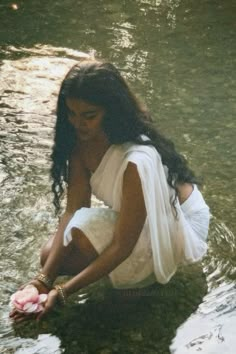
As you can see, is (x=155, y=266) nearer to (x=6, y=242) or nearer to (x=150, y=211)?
(x=150, y=211)

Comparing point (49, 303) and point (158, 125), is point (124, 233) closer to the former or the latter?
point (49, 303)

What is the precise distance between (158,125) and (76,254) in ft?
6.48

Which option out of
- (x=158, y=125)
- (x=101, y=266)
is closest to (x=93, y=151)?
(x=101, y=266)

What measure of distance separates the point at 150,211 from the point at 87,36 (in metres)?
4.22

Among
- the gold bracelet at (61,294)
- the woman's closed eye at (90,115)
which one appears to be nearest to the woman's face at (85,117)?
the woman's closed eye at (90,115)

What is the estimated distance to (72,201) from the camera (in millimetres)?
3203

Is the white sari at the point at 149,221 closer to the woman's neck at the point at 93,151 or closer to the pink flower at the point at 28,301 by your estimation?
the woman's neck at the point at 93,151

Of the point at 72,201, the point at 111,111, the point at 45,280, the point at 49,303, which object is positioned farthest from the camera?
the point at 72,201

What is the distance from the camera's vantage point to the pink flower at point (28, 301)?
2812 millimetres

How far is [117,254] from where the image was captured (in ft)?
9.08

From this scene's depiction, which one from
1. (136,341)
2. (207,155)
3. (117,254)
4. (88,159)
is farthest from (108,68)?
(207,155)

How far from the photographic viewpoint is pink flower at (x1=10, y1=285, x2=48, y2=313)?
2.81 meters

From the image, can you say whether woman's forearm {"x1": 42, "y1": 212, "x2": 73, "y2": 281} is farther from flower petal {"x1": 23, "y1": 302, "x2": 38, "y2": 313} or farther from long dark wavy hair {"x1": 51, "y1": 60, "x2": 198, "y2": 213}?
long dark wavy hair {"x1": 51, "y1": 60, "x2": 198, "y2": 213}

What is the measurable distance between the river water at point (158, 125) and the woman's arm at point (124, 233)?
27 centimetres
